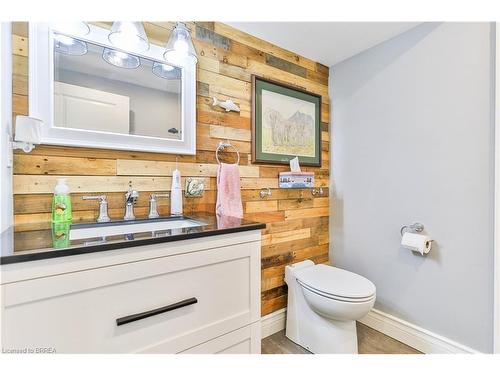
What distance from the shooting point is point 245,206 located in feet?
5.57

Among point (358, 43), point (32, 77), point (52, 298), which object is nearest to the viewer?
point (52, 298)

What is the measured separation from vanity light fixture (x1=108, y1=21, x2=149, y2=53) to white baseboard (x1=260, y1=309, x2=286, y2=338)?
1855 millimetres

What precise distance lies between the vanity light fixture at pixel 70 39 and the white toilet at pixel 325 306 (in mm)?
1747

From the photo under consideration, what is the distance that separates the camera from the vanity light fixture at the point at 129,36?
113 centimetres

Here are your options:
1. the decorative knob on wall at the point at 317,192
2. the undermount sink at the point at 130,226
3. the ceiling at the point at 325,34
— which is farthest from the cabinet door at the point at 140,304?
the ceiling at the point at 325,34

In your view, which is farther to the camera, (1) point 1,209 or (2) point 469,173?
(2) point 469,173

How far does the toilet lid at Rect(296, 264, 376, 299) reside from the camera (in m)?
1.37

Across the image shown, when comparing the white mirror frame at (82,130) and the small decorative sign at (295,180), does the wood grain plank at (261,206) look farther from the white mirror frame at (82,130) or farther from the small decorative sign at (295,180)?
the white mirror frame at (82,130)

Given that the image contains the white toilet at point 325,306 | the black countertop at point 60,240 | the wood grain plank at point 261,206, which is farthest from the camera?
the wood grain plank at point 261,206

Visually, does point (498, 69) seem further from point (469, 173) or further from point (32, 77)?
point (32, 77)

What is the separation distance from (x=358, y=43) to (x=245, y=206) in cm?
149

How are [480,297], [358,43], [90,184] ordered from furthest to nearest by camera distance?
[358,43] < [480,297] < [90,184]

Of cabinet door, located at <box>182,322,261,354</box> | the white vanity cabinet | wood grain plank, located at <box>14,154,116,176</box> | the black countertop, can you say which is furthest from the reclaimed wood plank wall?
cabinet door, located at <box>182,322,261,354</box>
